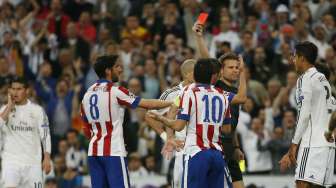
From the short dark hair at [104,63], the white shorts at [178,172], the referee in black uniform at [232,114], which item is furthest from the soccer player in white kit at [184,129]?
the short dark hair at [104,63]

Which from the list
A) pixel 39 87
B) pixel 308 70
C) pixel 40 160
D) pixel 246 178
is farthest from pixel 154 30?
pixel 308 70

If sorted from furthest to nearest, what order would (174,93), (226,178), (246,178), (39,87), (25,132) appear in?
(39,87), (246,178), (25,132), (174,93), (226,178)

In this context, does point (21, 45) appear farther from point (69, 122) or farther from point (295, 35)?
point (295, 35)

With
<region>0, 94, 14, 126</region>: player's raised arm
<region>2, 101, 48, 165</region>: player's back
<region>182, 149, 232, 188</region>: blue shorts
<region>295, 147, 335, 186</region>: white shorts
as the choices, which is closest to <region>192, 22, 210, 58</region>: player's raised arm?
<region>182, 149, 232, 188</region>: blue shorts

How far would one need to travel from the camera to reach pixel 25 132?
1783 centimetres

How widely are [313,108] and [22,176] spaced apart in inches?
202

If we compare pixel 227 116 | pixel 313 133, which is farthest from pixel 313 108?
pixel 227 116

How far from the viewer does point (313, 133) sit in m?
15.0

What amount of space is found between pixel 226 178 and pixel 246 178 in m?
6.50

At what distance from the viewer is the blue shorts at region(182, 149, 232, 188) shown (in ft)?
47.4

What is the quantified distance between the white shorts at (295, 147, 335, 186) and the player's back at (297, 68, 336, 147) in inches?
3.6

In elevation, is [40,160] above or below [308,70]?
below

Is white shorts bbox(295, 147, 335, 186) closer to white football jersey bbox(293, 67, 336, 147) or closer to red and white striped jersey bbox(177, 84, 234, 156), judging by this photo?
white football jersey bbox(293, 67, 336, 147)

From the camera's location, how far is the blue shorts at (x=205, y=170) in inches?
569
